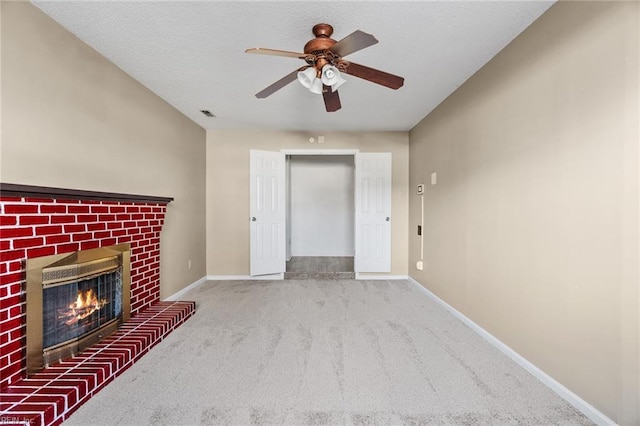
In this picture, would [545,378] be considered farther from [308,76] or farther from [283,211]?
[283,211]

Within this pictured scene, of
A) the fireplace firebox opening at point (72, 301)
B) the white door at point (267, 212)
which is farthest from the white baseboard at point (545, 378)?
the fireplace firebox opening at point (72, 301)

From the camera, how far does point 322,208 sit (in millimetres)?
5930

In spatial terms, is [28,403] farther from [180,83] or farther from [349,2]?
[349,2]

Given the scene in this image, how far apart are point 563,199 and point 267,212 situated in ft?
11.5

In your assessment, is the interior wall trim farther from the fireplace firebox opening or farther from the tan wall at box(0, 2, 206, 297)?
the fireplace firebox opening

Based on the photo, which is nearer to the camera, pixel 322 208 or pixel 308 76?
pixel 308 76

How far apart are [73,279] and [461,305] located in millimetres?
3322

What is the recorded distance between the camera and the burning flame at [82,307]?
1821 millimetres

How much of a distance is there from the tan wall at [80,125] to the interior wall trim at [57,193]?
0.11m

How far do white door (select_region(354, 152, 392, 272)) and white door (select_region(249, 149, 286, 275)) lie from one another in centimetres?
126

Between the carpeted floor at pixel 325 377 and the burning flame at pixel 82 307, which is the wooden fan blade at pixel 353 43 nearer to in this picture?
the carpeted floor at pixel 325 377

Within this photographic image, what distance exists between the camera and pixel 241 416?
4.83ft

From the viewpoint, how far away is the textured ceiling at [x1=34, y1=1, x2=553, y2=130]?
1.65m

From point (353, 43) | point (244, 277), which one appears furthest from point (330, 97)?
point (244, 277)
